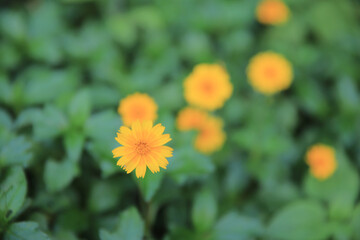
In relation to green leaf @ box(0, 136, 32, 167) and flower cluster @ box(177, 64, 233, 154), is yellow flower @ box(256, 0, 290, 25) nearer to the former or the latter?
flower cluster @ box(177, 64, 233, 154)

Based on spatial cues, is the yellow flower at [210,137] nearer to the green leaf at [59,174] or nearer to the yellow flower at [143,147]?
the green leaf at [59,174]

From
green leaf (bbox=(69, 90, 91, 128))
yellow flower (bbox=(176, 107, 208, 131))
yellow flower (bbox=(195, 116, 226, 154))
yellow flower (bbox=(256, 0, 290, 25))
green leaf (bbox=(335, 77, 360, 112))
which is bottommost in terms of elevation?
green leaf (bbox=(69, 90, 91, 128))

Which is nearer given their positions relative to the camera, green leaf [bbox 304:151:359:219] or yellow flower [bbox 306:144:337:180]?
green leaf [bbox 304:151:359:219]

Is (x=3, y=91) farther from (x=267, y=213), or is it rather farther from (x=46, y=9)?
(x=267, y=213)

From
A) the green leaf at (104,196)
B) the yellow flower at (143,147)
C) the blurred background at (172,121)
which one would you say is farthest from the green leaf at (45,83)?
the yellow flower at (143,147)

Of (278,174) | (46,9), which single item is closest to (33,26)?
(46,9)

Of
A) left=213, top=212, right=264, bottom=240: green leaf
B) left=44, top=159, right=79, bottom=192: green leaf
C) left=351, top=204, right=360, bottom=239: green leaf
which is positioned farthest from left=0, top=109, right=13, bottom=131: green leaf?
left=351, top=204, right=360, bottom=239: green leaf

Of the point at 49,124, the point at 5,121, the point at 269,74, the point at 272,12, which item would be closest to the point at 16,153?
the point at 49,124
